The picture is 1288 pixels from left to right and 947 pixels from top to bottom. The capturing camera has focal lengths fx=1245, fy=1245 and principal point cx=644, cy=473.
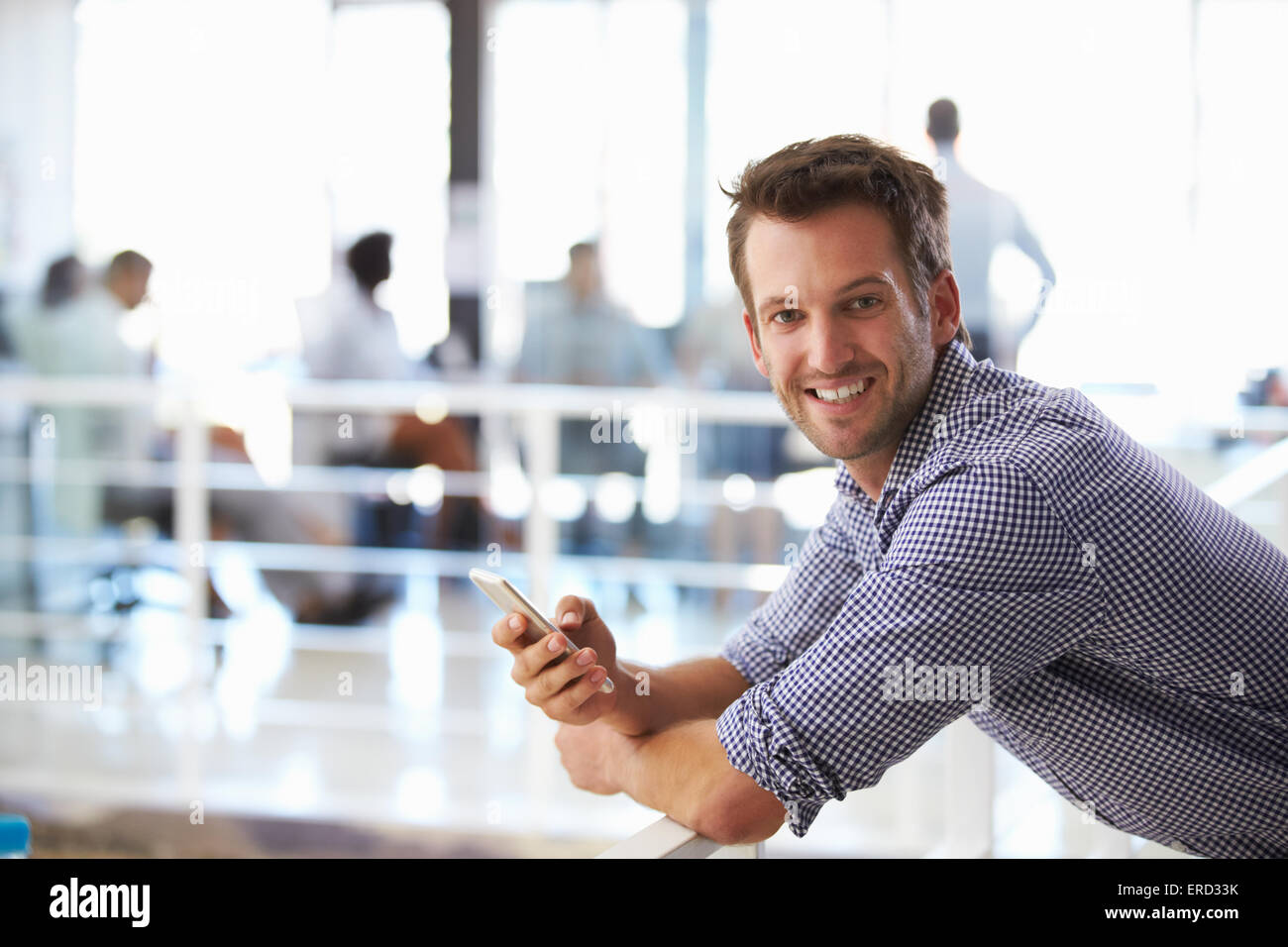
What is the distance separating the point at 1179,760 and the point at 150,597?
302 cm

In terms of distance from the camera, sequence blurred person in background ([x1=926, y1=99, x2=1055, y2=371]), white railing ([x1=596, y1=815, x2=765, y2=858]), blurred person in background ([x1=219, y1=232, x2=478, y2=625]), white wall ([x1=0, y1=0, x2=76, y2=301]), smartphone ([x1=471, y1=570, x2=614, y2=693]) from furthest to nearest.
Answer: white wall ([x1=0, y1=0, x2=76, y2=301]) < blurred person in background ([x1=219, y1=232, x2=478, y2=625]) < blurred person in background ([x1=926, y1=99, x2=1055, y2=371]) < smartphone ([x1=471, y1=570, x2=614, y2=693]) < white railing ([x1=596, y1=815, x2=765, y2=858])

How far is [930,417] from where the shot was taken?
0.92 m

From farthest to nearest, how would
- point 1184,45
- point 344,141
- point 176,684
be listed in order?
point 344,141 → point 1184,45 → point 176,684

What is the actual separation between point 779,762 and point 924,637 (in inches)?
4.7

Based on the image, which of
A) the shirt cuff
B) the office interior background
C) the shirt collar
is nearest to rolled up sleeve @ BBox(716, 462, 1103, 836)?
the shirt cuff

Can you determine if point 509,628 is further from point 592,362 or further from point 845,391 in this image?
point 592,362

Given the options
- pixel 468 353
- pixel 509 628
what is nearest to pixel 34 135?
pixel 468 353

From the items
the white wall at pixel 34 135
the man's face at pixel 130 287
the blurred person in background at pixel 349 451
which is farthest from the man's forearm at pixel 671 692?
the white wall at pixel 34 135

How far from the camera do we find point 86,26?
499cm

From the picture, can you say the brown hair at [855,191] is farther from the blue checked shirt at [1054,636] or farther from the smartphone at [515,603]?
the smartphone at [515,603]

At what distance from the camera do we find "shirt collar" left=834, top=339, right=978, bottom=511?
91 cm

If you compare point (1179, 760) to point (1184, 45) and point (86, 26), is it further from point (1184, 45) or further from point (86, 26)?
point (86, 26)

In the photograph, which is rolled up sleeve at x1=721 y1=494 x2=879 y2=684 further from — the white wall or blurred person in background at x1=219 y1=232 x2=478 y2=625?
the white wall

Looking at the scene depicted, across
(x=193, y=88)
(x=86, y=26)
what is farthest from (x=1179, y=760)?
(x=86, y=26)
